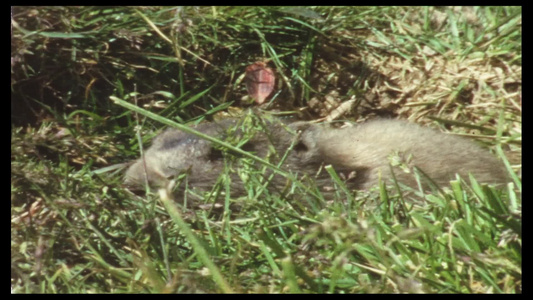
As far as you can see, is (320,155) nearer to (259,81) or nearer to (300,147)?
(300,147)

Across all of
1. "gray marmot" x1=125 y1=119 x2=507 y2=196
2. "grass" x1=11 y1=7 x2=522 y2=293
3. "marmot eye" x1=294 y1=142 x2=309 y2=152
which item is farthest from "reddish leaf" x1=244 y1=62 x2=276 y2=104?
"marmot eye" x1=294 y1=142 x2=309 y2=152

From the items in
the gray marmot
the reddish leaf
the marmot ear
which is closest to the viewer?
the gray marmot

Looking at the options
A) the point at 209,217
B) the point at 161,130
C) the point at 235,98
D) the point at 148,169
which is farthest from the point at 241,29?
the point at 209,217

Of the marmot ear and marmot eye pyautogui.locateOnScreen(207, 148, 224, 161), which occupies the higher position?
the marmot ear

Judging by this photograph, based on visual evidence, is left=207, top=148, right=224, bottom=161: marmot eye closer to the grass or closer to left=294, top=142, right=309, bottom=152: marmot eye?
the grass
